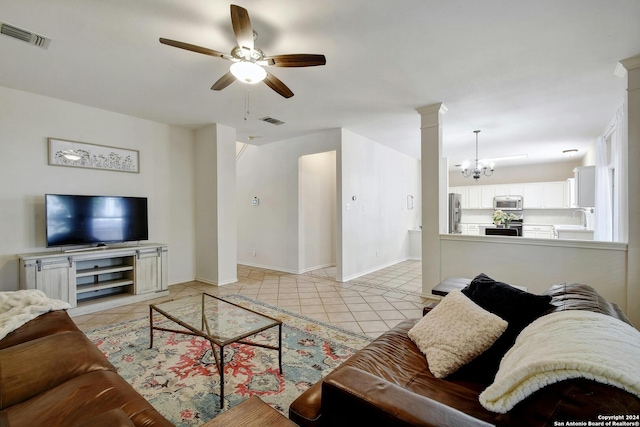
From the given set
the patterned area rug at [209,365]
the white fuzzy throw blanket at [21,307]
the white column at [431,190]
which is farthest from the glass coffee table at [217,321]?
the white column at [431,190]

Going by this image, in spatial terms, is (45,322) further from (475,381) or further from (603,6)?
(603,6)

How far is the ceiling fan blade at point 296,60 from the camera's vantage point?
2.12 m

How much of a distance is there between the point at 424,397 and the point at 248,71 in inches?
90.9

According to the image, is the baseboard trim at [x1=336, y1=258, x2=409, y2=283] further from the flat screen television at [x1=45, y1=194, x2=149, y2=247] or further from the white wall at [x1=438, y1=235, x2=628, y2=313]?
the flat screen television at [x1=45, y1=194, x2=149, y2=247]

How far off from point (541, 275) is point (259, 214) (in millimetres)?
4823

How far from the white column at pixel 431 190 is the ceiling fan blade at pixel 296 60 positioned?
2267 millimetres

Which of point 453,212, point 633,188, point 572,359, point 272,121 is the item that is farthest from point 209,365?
point 453,212

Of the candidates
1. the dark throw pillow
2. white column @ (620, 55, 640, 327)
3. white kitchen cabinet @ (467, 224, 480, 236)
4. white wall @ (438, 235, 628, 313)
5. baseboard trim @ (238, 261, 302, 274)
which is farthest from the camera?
white kitchen cabinet @ (467, 224, 480, 236)

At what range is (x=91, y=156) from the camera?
3855 mm

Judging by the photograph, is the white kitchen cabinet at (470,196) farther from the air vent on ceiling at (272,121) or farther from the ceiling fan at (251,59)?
the ceiling fan at (251,59)

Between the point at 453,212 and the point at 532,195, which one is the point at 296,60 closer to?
the point at 453,212

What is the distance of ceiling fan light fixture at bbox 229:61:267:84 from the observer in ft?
7.15

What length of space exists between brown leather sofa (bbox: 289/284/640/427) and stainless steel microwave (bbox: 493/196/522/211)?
7.63m

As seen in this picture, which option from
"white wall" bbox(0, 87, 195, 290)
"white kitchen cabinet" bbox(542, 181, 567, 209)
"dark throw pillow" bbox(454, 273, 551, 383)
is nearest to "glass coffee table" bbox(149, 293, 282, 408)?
"dark throw pillow" bbox(454, 273, 551, 383)
